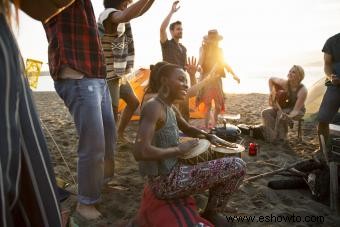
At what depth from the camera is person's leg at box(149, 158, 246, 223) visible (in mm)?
2754

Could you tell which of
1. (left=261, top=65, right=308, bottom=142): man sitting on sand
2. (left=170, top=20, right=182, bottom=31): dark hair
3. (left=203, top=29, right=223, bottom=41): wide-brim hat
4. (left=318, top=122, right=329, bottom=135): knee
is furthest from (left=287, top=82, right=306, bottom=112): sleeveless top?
(left=170, top=20, right=182, bottom=31): dark hair

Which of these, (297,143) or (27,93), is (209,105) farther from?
(27,93)

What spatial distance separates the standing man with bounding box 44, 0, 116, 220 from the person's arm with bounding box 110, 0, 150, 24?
0.34 metres

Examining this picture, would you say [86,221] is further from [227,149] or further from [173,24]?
[173,24]

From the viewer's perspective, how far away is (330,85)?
5.25 m

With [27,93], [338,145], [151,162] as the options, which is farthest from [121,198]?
[27,93]

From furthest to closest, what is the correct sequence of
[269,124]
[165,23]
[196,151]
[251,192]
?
[269,124], [165,23], [251,192], [196,151]

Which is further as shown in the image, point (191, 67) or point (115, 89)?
point (191, 67)

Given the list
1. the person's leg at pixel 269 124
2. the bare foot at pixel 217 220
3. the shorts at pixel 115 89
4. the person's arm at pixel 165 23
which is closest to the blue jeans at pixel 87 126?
the shorts at pixel 115 89

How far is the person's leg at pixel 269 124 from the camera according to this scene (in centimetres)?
646

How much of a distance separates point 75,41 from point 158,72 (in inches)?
30.4

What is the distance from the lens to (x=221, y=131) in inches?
181

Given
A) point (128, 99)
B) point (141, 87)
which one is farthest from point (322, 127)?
point (141, 87)

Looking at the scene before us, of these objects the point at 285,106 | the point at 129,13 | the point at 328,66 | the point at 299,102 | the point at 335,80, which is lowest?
the point at 285,106
